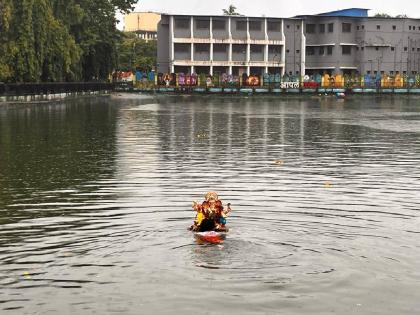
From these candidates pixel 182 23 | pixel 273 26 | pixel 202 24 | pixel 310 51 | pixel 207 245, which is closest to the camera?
pixel 207 245

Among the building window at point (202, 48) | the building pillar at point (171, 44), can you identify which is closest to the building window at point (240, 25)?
the building window at point (202, 48)

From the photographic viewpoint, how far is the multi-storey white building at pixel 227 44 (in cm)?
11506

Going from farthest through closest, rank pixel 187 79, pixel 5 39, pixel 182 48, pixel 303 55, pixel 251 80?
pixel 303 55 < pixel 182 48 < pixel 251 80 < pixel 187 79 < pixel 5 39

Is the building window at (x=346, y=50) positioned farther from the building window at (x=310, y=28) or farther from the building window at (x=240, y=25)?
the building window at (x=240, y=25)

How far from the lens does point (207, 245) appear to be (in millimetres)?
9547

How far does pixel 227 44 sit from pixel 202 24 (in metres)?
5.32

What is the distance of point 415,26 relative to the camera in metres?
121

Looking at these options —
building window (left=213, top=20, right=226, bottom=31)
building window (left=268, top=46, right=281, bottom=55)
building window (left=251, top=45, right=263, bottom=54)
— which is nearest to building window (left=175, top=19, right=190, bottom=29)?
building window (left=213, top=20, right=226, bottom=31)

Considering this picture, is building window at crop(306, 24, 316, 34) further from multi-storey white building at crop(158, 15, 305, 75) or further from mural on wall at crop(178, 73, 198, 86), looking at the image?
mural on wall at crop(178, 73, 198, 86)

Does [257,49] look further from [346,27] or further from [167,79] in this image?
[167,79]

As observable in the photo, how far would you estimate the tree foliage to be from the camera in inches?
2249

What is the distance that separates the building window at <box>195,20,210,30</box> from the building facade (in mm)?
166

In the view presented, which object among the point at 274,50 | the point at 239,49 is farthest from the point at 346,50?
the point at 239,49

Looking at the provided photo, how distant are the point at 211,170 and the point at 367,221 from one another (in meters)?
6.90
